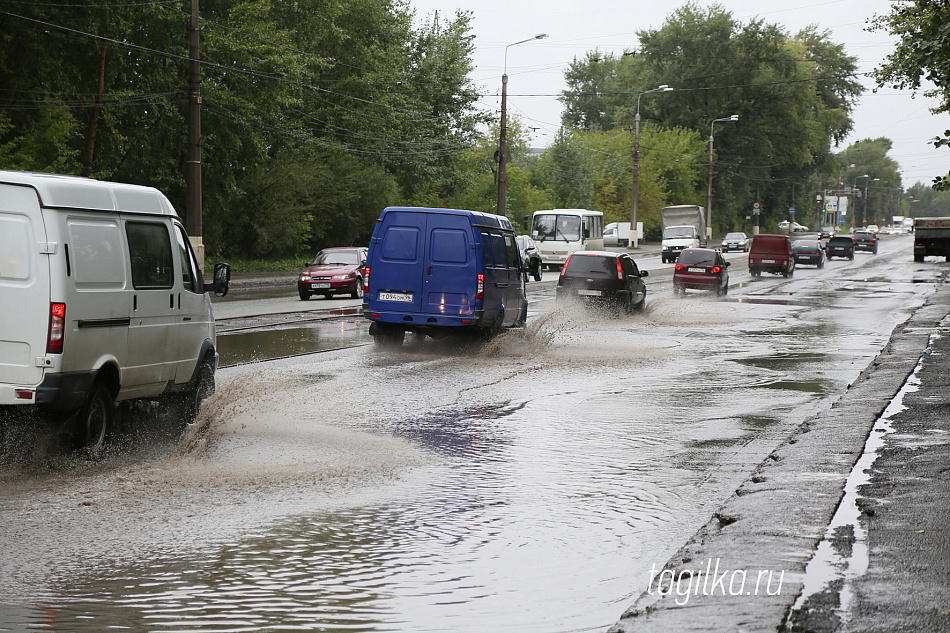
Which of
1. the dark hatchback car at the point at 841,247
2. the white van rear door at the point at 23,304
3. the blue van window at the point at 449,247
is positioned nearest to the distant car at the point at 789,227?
the dark hatchback car at the point at 841,247

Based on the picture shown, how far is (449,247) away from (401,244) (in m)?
0.78

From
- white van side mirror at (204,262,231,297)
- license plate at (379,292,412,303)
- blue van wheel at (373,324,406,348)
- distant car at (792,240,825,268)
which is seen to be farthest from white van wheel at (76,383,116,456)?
distant car at (792,240,825,268)

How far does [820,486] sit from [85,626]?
16.6 feet

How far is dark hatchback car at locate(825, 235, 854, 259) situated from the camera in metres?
75.6

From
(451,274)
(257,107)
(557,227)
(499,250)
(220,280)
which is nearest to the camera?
(220,280)

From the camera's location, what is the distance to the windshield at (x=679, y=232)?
224ft

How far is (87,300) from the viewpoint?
26.8ft

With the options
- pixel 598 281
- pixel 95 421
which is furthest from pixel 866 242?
pixel 95 421

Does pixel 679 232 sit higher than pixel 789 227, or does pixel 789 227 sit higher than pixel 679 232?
pixel 789 227

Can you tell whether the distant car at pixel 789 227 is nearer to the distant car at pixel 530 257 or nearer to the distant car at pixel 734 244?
the distant car at pixel 734 244

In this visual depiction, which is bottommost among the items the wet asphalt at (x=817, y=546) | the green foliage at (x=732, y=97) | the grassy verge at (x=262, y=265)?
the wet asphalt at (x=817, y=546)

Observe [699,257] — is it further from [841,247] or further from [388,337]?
[841,247]

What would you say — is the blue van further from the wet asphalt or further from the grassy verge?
the grassy verge

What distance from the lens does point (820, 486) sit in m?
7.85
